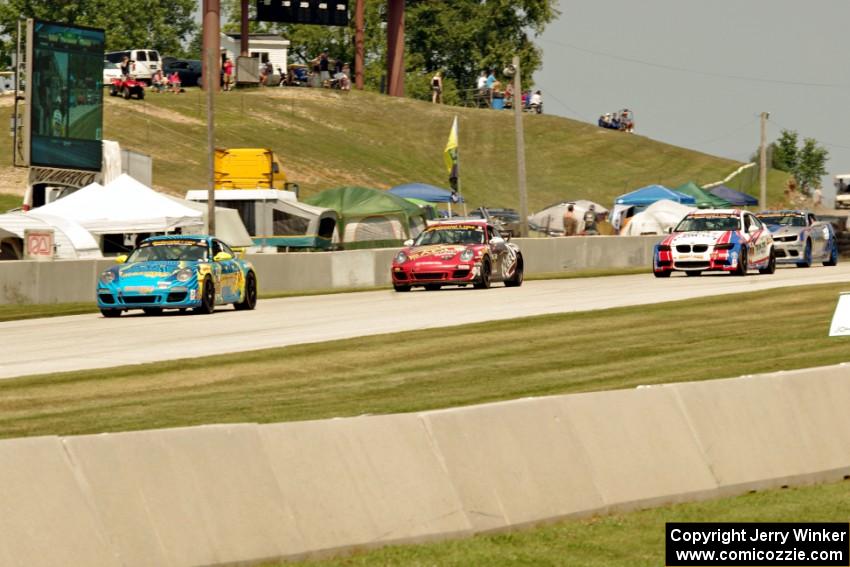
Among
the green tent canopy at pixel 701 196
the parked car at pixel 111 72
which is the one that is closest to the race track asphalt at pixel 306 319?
the green tent canopy at pixel 701 196

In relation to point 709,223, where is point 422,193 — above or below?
above

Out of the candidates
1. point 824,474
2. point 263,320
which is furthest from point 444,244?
point 824,474

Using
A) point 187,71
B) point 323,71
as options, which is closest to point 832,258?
point 187,71

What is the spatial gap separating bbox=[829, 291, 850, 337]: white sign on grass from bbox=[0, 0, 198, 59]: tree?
105511 millimetres

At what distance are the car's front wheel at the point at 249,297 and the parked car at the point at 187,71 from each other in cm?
6062

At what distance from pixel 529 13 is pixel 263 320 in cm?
10333

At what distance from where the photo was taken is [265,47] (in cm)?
9812

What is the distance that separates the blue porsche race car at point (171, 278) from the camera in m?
25.4

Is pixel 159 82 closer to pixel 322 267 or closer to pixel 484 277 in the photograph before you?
pixel 322 267

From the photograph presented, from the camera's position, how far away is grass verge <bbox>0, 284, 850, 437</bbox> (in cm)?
1457

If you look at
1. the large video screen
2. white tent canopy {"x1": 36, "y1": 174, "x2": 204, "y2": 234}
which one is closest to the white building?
the large video screen

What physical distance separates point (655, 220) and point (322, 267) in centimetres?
1991

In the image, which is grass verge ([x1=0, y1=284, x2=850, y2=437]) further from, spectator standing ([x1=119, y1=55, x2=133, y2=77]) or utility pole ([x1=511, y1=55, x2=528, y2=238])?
spectator standing ([x1=119, y1=55, x2=133, y2=77])

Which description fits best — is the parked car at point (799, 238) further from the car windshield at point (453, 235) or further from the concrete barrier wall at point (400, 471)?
the concrete barrier wall at point (400, 471)
